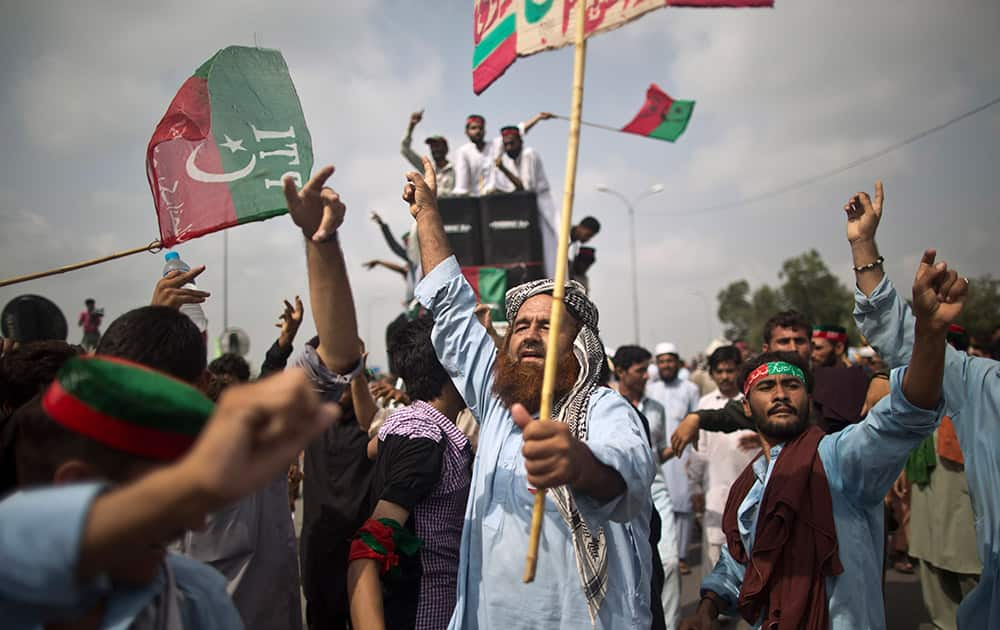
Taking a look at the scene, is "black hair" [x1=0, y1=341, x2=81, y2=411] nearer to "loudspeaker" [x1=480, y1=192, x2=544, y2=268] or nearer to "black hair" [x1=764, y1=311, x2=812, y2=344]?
"black hair" [x1=764, y1=311, x2=812, y2=344]

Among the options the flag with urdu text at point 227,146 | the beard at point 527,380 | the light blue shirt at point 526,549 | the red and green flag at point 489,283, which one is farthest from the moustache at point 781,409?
the red and green flag at point 489,283

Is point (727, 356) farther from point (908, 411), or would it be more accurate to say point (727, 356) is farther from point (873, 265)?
point (908, 411)

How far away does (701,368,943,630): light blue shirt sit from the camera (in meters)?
2.05

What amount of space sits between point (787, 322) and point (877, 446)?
1.96m

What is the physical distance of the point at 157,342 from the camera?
1.51m

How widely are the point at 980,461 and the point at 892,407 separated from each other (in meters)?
0.77

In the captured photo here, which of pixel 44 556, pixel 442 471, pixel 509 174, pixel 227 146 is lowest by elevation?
pixel 442 471

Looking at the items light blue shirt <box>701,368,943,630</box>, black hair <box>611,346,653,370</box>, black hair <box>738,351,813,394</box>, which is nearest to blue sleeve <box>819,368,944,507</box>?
light blue shirt <box>701,368,943,630</box>

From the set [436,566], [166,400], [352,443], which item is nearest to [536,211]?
[352,443]

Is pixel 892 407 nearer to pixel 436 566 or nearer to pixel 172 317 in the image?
pixel 436 566

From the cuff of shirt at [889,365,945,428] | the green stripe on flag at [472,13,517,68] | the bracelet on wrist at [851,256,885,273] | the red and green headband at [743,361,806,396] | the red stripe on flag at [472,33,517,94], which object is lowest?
the cuff of shirt at [889,365,945,428]

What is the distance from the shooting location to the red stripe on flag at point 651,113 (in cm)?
193

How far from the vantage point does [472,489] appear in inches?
81.3

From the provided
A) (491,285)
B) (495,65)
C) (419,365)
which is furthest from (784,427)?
(491,285)
